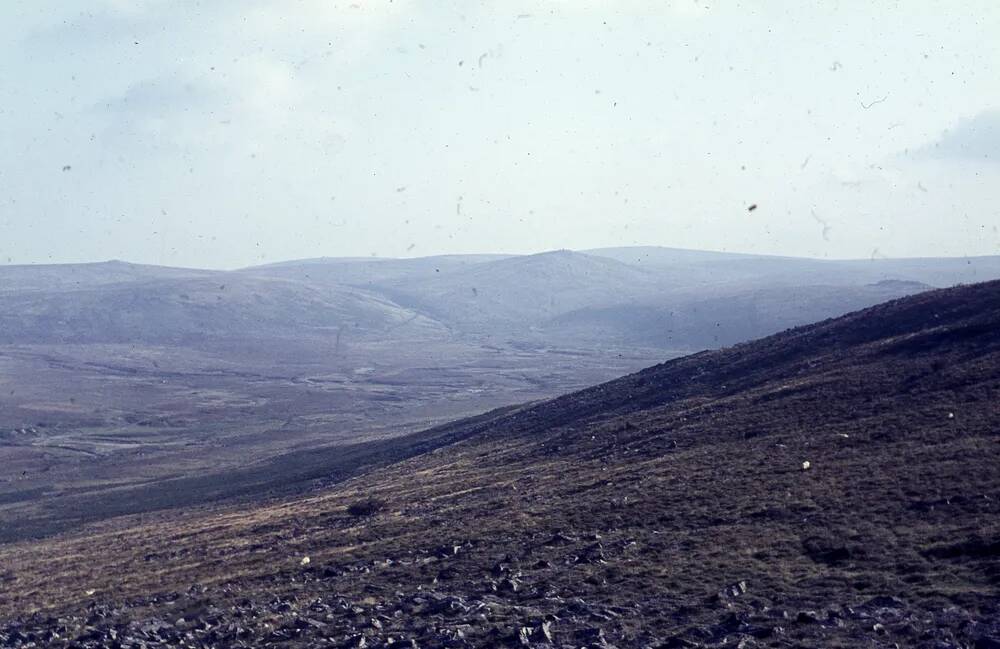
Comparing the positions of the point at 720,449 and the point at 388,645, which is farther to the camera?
the point at 720,449

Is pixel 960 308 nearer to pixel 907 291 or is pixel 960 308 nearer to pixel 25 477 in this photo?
pixel 25 477

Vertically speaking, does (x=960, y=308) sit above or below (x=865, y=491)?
above

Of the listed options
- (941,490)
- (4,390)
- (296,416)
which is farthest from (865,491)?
(4,390)

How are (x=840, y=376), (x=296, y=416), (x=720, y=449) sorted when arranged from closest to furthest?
(x=720, y=449)
(x=840, y=376)
(x=296, y=416)

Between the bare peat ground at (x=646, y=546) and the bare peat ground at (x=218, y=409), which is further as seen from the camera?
the bare peat ground at (x=218, y=409)

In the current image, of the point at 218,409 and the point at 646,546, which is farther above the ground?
the point at 646,546

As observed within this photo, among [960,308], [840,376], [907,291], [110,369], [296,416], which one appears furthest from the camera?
[907,291]

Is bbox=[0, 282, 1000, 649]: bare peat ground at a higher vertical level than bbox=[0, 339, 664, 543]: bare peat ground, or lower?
higher
